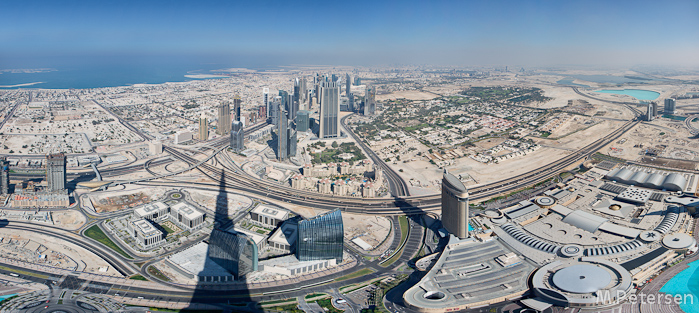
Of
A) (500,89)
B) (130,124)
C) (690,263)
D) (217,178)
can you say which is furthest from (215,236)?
(500,89)

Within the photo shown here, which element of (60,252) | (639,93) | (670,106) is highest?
(639,93)

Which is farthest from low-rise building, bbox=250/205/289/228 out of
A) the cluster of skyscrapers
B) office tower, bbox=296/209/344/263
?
office tower, bbox=296/209/344/263

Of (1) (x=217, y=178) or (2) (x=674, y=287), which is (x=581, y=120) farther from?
(1) (x=217, y=178)

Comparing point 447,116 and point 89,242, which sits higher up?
point 447,116

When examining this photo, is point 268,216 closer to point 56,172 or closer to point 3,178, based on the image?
point 56,172

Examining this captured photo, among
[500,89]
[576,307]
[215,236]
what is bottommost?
[576,307]

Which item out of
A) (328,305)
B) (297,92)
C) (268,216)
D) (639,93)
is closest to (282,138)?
(268,216)

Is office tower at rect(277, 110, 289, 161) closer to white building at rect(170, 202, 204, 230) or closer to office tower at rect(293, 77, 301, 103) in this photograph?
white building at rect(170, 202, 204, 230)
